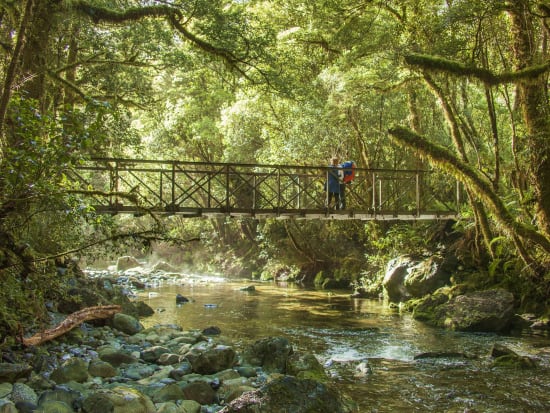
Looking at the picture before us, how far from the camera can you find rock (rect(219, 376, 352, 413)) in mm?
4363

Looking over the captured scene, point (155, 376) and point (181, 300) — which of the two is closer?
point (155, 376)

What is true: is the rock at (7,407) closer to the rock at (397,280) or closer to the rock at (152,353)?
the rock at (152,353)

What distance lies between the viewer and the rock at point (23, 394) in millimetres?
4479

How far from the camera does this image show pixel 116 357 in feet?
21.2

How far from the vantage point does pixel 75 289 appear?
908 cm

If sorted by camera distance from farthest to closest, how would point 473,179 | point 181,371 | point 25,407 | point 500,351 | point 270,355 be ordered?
point 473,179
point 500,351
point 270,355
point 181,371
point 25,407

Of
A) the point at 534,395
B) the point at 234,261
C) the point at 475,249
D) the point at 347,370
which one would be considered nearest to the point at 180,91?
the point at 234,261

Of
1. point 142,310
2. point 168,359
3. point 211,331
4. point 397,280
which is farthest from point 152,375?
point 397,280

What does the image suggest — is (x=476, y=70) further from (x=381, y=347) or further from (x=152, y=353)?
(x=152, y=353)

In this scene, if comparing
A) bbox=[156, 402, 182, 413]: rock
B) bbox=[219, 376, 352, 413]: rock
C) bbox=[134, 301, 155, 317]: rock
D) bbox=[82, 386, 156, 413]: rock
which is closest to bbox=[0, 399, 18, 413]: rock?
bbox=[82, 386, 156, 413]: rock

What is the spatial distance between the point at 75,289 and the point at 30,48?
4.09 meters

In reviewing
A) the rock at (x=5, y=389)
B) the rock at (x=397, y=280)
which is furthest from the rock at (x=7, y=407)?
the rock at (x=397, y=280)

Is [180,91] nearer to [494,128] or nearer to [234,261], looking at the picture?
[234,261]

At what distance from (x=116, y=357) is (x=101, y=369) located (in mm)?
668
